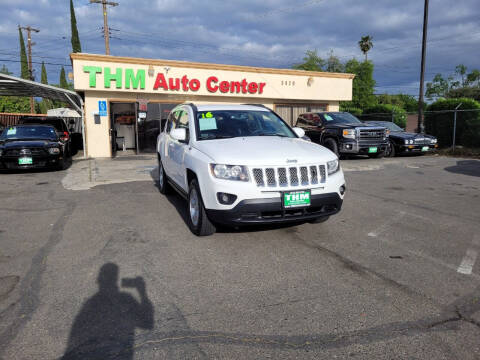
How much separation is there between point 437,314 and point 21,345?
300 centimetres

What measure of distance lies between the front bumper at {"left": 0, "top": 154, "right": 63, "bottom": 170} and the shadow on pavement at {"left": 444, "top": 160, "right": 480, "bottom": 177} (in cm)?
1178

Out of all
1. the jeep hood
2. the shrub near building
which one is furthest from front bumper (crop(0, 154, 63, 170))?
the shrub near building

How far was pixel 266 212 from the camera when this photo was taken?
4207 mm

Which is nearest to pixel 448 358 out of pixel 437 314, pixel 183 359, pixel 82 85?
pixel 437 314

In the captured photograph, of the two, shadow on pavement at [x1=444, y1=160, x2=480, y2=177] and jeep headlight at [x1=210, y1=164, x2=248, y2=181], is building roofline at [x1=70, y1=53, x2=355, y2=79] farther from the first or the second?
jeep headlight at [x1=210, y1=164, x2=248, y2=181]

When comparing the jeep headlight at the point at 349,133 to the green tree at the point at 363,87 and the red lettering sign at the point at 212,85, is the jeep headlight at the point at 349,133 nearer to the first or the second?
the red lettering sign at the point at 212,85

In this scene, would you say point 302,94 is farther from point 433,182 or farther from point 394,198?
point 394,198

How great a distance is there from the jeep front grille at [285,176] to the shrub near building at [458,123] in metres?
14.4

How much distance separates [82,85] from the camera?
54.6 feet

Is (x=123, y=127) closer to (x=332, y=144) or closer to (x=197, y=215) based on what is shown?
(x=332, y=144)

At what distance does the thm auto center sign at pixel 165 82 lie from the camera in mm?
16891

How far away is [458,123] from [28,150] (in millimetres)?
17283

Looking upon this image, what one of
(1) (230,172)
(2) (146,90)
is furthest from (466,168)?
(2) (146,90)

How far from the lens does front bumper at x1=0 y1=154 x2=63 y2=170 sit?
10.8 metres
